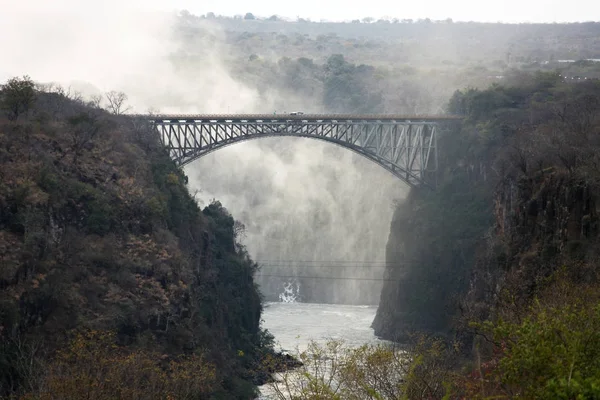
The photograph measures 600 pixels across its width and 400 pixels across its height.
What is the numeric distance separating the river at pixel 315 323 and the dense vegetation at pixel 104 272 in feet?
31.0

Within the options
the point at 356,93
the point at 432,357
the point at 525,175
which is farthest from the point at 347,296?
the point at 432,357

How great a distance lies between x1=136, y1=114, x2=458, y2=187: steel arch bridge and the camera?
82.5 m

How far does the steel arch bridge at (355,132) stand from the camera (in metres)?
82.5

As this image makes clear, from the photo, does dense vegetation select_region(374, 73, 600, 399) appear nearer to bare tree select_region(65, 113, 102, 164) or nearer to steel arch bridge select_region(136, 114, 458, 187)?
steel arch bridge select_region(136, 114, 458, 187)

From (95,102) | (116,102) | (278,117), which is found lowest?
(278,117)

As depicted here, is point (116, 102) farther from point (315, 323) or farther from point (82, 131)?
point (82, 131)

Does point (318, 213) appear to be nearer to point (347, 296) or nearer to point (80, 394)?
point (347, 296)

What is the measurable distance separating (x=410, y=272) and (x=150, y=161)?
26564 millimetres

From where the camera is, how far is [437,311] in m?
82.3

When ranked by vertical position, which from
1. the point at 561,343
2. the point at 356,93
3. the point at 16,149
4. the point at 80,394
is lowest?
the point at 80,394

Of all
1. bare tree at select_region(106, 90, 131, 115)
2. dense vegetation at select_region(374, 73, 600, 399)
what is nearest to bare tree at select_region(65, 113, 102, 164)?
bare tree at select_region(106, 90, 131, 115)

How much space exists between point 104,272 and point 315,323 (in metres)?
43.8

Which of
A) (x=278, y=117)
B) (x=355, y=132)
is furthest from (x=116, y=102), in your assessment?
(x=355, y=132)

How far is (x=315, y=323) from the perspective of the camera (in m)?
97.2
